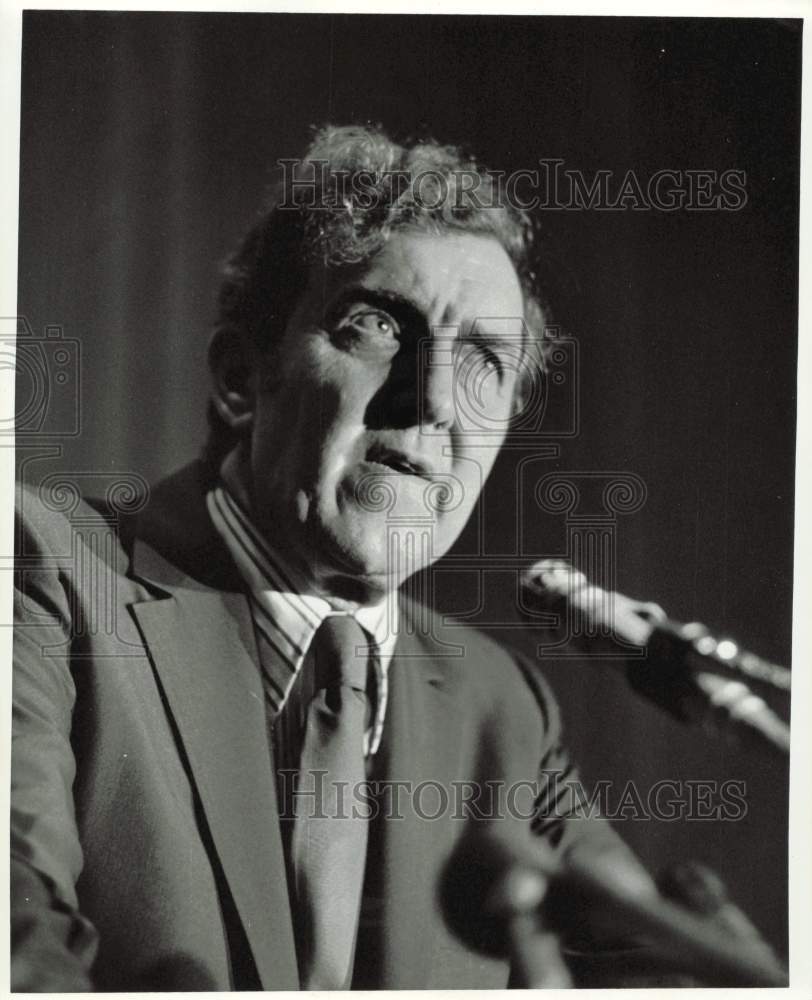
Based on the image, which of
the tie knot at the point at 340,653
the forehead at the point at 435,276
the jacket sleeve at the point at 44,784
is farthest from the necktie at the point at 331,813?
the forehead at the point at 435,276

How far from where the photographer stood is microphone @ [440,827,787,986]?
2.29 meters

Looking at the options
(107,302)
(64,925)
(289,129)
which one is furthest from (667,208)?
(64,925)

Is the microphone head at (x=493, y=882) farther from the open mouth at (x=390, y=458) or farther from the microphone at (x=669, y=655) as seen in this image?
the open mouth at (x=390, y=458)

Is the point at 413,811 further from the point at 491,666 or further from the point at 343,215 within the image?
the point at 343,215

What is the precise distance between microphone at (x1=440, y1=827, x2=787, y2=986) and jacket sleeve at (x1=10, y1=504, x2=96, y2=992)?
80cm

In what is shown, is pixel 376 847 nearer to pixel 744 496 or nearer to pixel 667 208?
pixel 744 496

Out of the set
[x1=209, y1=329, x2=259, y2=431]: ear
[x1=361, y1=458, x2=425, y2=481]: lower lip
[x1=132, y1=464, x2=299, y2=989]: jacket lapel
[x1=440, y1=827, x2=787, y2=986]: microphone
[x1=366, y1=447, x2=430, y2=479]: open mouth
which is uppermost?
[x1=209, y1=329, x2=259, y2=431]: ear

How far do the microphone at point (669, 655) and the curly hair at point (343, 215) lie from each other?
22.0 inches

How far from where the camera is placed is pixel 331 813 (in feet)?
7.43

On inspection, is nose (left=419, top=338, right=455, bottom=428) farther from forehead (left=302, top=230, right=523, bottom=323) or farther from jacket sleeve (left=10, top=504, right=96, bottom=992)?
jacket sleeve (left=10, top=504, right=96, bottom=992)

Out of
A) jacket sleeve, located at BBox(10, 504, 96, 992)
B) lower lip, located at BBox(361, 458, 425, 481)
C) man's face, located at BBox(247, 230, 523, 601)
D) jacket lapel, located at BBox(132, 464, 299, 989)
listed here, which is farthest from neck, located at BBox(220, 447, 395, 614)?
jacket sleeve, located at BBox(10, 504, 96, 992)

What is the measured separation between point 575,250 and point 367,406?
0.59 m

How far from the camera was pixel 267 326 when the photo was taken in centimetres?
227

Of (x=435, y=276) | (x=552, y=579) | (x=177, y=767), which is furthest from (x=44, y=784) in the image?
(x=435, y=276)
